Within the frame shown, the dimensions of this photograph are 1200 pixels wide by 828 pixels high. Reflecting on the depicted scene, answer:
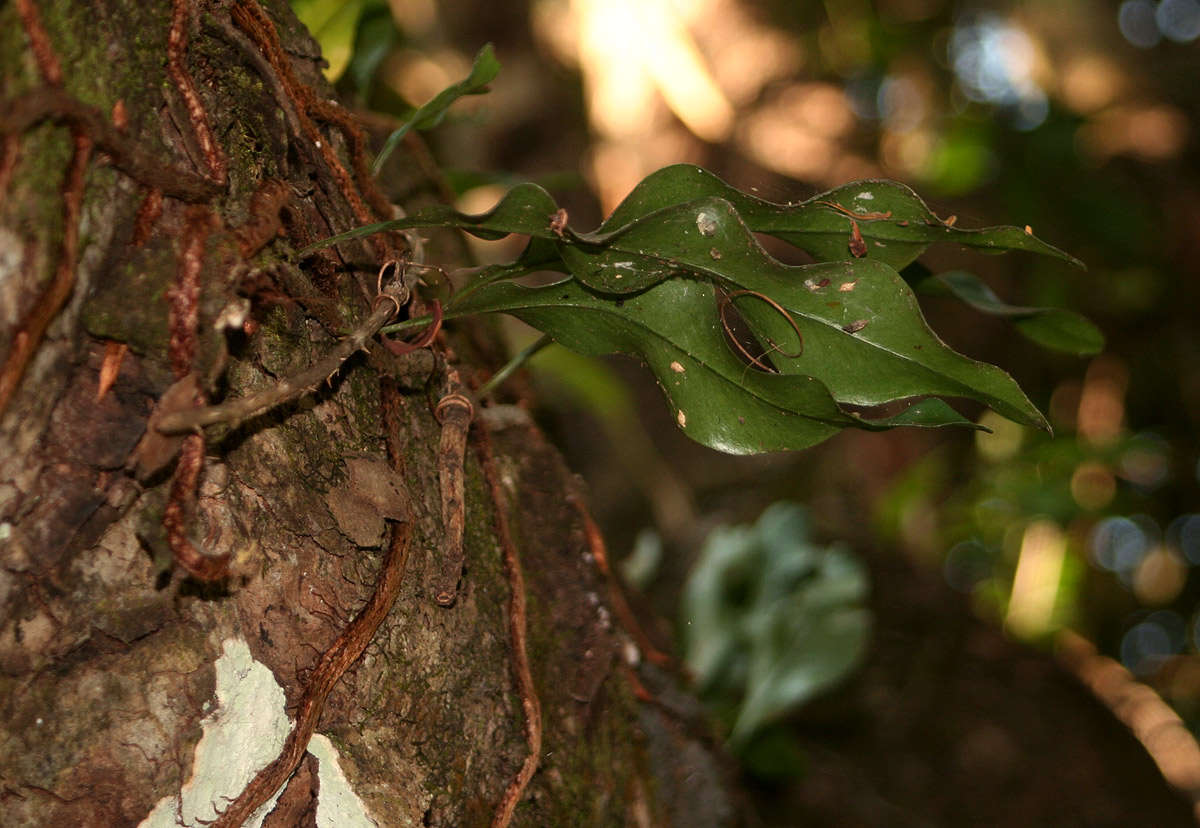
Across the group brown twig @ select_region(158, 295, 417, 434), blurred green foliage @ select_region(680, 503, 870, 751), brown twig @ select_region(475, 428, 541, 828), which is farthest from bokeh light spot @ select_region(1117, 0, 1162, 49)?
brown twig @ select_region(158, 295, 417, 434)

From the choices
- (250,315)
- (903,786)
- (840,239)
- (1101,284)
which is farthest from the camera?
(1101,284)

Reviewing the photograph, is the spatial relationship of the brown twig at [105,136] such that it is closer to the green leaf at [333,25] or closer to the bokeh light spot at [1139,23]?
the green leaf at [333,25]

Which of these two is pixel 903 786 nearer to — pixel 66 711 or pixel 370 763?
pixel 370 763

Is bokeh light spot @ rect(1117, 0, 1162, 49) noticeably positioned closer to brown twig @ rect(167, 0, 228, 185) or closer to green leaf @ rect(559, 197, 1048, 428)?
green leaf @ rect(559, 197, 1048, 428)

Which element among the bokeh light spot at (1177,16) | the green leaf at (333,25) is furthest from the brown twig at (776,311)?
the bokeh light spot at (1177,16)

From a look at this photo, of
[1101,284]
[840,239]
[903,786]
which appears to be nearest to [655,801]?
[840,239]

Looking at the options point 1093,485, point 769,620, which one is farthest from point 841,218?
point 1093,485
